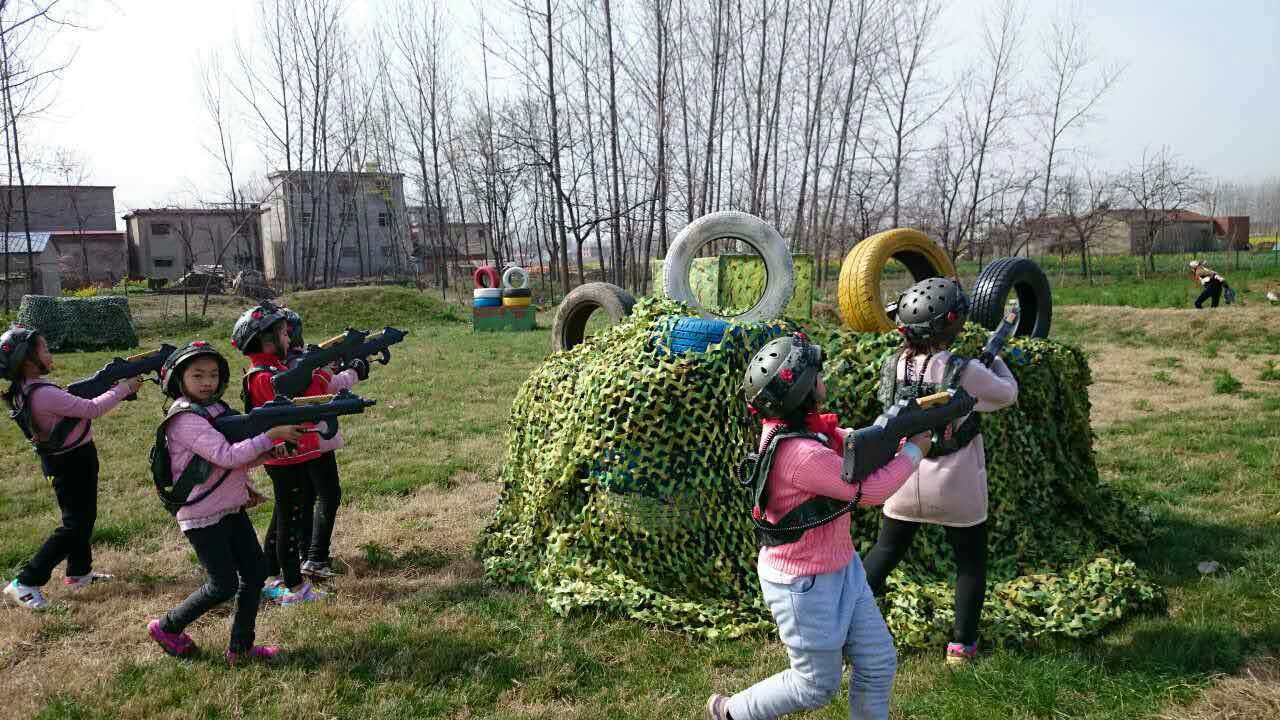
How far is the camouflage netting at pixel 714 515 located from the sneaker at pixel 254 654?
1.39 meters

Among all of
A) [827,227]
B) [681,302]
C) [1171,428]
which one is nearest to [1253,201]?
[827,227]

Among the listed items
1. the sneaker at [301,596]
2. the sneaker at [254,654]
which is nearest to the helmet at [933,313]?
the sneaker at [254,654]

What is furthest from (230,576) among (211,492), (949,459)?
(949,459)

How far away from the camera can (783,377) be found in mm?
2754

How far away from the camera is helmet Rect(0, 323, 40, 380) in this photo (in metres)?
4.70

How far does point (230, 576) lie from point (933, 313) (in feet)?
11.4

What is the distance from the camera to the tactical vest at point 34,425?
188 inches

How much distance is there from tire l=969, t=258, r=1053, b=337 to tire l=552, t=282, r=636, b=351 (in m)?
3.17

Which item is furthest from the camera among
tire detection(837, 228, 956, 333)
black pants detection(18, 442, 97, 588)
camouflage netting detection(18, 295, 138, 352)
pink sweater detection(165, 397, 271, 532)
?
camouflage netting detection(18, 295, 138, 352)

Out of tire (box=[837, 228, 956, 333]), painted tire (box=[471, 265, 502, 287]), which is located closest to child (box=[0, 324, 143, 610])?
tire (box=[837, 228, 956, 333])

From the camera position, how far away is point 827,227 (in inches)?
1142

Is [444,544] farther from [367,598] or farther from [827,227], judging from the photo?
[827,227]

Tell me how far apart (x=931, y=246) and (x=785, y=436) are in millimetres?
3815

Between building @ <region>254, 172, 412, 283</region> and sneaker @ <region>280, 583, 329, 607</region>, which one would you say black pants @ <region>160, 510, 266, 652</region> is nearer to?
sneaker @ <region>280, 583, 329, 607</region>
